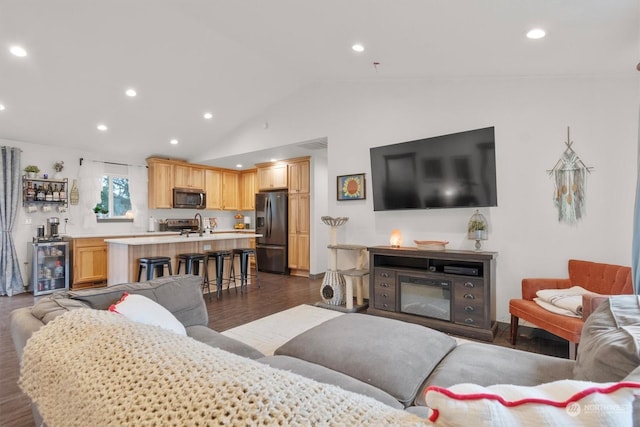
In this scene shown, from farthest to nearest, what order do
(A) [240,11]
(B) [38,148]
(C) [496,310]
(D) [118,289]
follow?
(B) [38,148] < (C) [496,310] < (A) [240,11] < (D) [118,289]

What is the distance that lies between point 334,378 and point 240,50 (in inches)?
159

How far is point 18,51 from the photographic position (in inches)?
138

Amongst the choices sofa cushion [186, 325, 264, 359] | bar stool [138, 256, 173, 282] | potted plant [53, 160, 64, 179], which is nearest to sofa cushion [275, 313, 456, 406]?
sofa cushion [186, 325, 264, 359]

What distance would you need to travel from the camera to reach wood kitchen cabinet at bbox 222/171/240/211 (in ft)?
25.5

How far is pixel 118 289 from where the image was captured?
81.9 inches

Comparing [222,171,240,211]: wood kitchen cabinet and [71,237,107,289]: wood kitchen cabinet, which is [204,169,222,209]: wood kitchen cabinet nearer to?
[222,171,240,211]: wood kitchen cabinet

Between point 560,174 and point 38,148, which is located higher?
point 38,148

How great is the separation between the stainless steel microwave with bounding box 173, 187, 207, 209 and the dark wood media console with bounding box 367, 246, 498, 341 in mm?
4585

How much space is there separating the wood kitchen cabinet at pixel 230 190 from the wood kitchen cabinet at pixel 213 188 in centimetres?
11

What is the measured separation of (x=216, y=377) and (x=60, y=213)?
6483mm

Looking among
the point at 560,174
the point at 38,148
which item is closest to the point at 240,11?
the point at 560,174

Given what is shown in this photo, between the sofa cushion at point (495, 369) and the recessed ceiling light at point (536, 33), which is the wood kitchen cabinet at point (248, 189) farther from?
the sofa cushion at point (495, 369)

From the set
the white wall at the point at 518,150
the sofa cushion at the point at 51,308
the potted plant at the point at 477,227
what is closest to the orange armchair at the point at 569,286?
the white wall at the point at 518,150

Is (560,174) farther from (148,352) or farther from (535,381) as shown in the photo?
(148,352)
